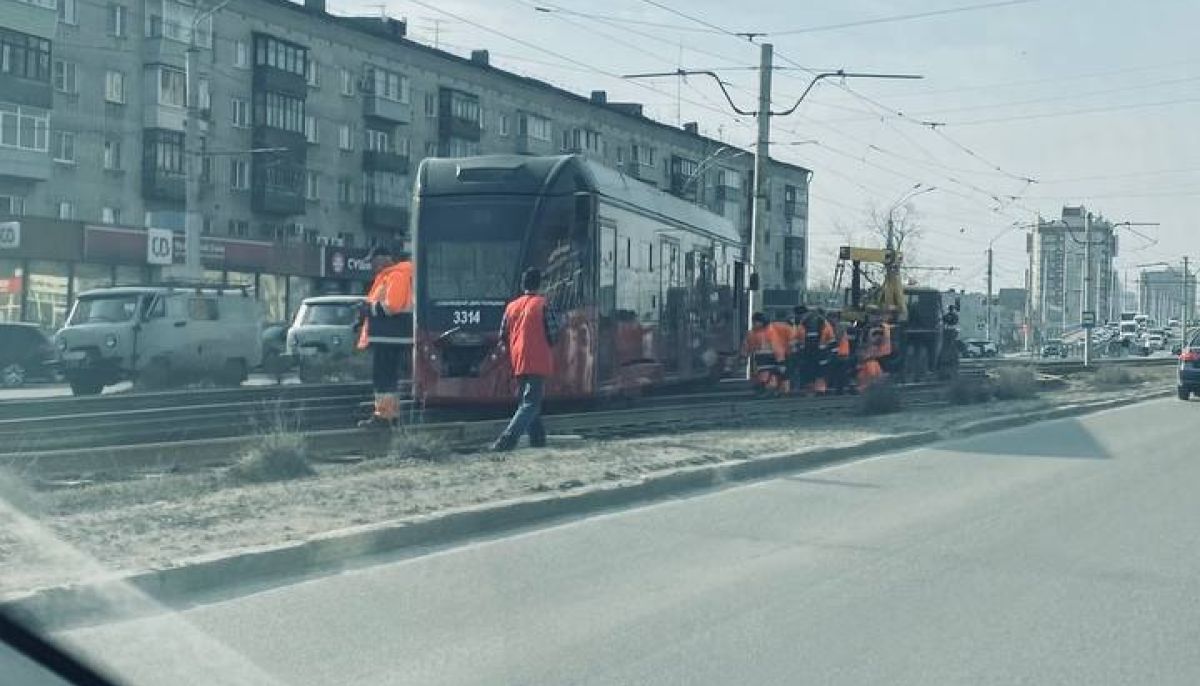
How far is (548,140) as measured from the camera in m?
70.0

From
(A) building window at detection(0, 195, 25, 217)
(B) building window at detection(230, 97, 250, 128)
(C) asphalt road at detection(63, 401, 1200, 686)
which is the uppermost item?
(B) building window at detection(230, 97, 250, 128)

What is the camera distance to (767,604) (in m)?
8.23

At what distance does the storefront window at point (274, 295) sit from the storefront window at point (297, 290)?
18 cm

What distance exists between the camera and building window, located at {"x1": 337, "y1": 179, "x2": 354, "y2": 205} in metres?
60.1

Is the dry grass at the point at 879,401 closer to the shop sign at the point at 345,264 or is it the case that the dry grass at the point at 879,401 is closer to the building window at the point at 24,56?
the building window at the point at 24,56

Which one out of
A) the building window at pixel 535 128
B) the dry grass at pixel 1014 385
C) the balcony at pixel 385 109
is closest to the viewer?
the dry grass at pixel 1014 385

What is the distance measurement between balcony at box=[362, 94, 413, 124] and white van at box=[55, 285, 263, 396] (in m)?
33.5

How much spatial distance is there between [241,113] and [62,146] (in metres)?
8.40

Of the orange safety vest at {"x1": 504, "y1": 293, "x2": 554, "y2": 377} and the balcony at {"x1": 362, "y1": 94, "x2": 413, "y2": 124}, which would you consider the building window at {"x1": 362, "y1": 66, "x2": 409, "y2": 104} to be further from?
the orange safety vest at {"x1": 504, "y1": 293, "x2": 554, "y2": 377}

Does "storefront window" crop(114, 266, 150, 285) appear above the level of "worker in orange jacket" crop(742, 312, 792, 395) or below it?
above

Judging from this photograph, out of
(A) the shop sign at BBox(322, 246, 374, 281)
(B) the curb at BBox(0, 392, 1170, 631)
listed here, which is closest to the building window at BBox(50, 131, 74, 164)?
(A) the shop sign at BBox(322, 246, 374, 281)

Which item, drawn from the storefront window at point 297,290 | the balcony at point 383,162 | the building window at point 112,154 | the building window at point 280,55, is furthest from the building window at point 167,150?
the balcony at point 383,162

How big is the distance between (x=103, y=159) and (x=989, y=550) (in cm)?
4408

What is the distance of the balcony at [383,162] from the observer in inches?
2391
